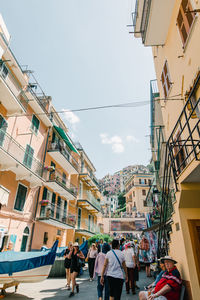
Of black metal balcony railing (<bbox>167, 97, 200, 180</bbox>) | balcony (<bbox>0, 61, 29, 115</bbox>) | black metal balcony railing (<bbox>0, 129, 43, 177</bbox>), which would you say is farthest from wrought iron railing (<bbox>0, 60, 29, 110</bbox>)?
black metal balcony railing (<bbox>167, 97, 200, 180</bbox>)

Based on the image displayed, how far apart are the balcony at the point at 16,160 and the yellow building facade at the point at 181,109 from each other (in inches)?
363

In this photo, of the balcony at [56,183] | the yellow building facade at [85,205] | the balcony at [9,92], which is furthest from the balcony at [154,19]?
the yellow building facade at [85,205]

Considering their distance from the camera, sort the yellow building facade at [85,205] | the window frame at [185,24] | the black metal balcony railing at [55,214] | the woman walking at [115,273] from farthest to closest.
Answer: the yellow building facade at [85,205] < the black metal balcony railing at [55,214] < the window frame at [185,24] < the woman walking at [115,273]

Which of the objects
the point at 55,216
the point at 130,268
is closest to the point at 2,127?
the point at 55,216

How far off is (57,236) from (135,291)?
47.7 feet

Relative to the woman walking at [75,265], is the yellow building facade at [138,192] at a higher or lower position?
higher

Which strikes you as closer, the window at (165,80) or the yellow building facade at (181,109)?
the yellow building facade at (181,109)

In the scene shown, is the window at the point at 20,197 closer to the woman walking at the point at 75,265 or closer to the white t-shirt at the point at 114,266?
the woman walking at the point at 75,265

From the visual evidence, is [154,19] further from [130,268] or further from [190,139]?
[130,268]

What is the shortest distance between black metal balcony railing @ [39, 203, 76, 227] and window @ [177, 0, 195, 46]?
1479 cm

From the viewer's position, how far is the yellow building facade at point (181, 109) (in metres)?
4.50

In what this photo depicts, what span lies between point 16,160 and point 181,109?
32.6ft

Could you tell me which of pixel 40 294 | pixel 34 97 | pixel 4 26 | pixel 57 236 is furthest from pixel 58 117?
pixel 40 294

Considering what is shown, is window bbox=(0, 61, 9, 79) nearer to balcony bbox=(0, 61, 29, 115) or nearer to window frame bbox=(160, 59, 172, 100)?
balcony bbox=(0, 61, 29, 115)
